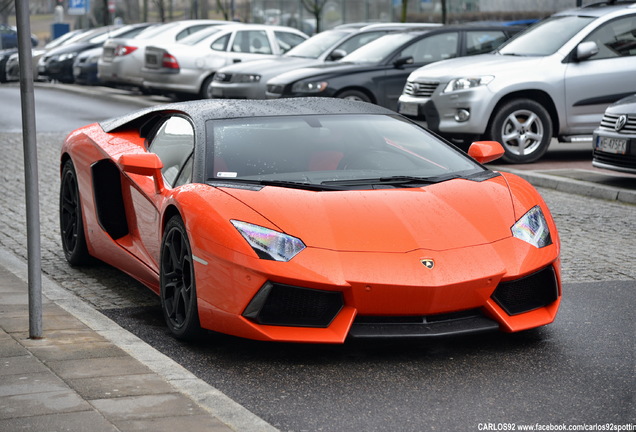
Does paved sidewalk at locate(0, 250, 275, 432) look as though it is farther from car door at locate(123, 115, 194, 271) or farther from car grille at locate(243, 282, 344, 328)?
car door at locate(123, 115, 194, 271)

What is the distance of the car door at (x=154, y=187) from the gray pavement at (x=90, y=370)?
0.42 m

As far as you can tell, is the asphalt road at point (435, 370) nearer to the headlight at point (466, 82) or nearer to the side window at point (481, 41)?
the headlight at point (466, 82)

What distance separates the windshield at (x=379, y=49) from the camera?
1705 centimetres

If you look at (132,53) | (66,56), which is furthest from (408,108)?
(66,56)

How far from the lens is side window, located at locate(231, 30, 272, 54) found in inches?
907

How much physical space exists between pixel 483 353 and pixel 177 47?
18186 mm

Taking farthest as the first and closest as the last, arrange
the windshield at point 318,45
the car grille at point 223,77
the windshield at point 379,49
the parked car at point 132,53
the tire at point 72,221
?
1. the parked car at point 132,53
2. the windshield at point 318,45
3. the car grille at point 223,77
4. the windshield at point 379,49
5. the tire at point 72,221

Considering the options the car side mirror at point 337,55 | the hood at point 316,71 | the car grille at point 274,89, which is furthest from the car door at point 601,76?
the car side mirror at point 337,55

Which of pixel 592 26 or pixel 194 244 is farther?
pixel 592 26

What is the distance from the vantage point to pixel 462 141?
14516mm

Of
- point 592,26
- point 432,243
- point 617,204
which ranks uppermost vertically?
point 592,26

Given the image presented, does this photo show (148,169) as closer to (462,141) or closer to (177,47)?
(462,141)

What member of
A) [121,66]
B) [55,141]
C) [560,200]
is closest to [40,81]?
[121,66]

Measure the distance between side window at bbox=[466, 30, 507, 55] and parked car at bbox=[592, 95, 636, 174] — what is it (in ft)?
19.3
